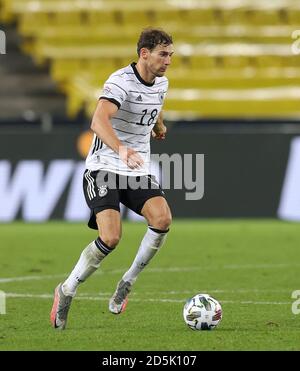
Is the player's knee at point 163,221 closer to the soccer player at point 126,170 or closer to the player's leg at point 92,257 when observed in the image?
the soccer player at point 126,170

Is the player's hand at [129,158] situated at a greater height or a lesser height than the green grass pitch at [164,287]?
greater

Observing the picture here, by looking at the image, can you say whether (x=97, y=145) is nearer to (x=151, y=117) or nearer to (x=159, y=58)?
(x=151, y=117)

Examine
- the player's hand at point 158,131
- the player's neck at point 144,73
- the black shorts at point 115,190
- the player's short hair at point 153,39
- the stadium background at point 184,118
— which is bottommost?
the stadium background at point 184,118

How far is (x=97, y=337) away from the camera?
6586 millimetres

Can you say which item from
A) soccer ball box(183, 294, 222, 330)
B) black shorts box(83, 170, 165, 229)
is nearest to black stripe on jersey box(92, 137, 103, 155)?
black shorts box(83, 170, 165, 229)

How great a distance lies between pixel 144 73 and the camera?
7.55 m

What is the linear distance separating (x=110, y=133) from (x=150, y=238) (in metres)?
0.96

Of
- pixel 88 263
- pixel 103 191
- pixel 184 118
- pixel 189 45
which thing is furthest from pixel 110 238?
pixel 189 45

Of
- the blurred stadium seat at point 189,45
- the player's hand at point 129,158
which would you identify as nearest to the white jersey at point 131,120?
the player's hand at point 129,158

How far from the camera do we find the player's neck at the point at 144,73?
752 cm

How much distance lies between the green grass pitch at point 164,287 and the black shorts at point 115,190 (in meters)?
0.82
